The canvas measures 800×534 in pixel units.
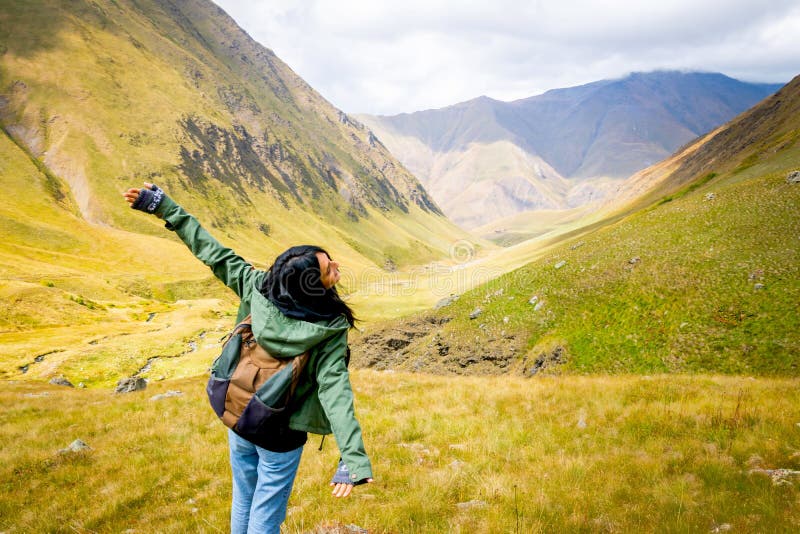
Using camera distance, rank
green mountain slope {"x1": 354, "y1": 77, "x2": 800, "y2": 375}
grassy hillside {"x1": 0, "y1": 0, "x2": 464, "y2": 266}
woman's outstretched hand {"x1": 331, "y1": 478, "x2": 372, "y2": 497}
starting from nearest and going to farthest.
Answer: woman's outstretched hand {"x1": 331, "y1": 478, "x2": 372, "y2": 497}, green mountain slope {"x1": 354, "y1": 77, "x2": 800, "y2": 375}, grassy hillside {"x1": 0, "y1": 0, "x2": 464, "y2": 266}

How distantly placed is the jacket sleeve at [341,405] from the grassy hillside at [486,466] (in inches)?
94.3

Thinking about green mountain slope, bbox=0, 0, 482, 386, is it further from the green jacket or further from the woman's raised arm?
the green jacket

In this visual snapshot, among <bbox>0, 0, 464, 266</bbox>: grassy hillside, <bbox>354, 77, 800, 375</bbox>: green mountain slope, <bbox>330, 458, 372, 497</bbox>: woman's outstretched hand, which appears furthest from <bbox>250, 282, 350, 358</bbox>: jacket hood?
<bbox>0, 0, 464, 266</bbox>: grassy hillside

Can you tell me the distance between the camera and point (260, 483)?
13.7 feet

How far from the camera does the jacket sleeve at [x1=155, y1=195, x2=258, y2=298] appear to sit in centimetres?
502

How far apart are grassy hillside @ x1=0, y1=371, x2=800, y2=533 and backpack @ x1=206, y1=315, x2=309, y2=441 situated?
90.6 inches

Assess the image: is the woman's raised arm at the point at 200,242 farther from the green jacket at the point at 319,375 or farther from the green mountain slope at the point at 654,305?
the green mountain slope at the point at 654,305

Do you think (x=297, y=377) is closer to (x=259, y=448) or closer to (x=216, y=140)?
(x=259, y=448)

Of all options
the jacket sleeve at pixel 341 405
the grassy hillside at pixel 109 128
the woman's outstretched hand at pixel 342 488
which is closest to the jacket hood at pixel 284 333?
the jacket sleeve at pixel 341 405

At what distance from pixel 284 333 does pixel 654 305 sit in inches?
834

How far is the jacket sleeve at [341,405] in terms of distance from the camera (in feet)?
12.4

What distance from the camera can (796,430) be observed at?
7602mm

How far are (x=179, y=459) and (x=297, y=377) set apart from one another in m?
7.10

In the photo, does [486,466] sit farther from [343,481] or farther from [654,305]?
[654,305]
